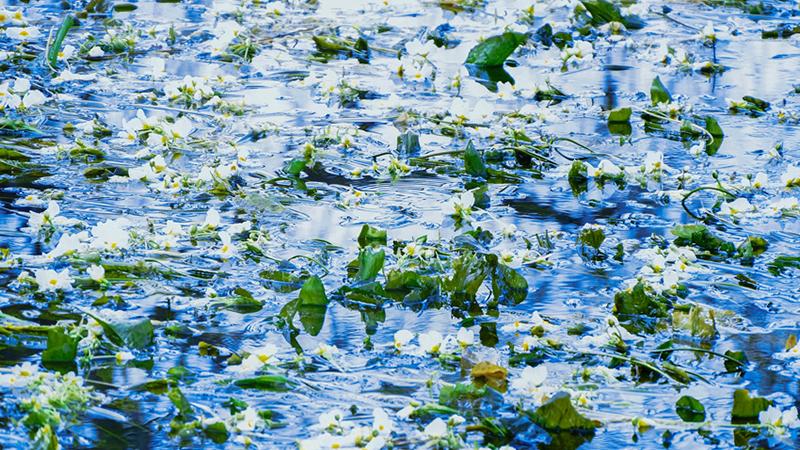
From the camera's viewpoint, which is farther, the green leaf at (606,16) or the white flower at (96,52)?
the green leaf at (606,16)

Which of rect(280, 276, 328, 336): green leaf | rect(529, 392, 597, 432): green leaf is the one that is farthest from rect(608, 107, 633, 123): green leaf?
rect(529, 392, 597, 432): green leaf

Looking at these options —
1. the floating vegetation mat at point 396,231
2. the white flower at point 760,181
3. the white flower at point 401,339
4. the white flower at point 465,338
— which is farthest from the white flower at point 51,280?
the white flower at point 760,181

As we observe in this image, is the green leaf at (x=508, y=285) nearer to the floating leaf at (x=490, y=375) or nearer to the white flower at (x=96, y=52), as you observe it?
the floating leaf at (x=490, y=375)

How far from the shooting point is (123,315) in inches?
104

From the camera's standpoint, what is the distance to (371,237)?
3.02m

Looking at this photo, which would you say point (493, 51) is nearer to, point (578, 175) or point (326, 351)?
point (578, 175)

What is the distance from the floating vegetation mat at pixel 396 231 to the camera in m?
2.29

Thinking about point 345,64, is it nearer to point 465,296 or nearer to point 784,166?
point 784,166

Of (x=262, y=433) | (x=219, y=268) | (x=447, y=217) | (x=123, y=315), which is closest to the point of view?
(x=262, y=433)

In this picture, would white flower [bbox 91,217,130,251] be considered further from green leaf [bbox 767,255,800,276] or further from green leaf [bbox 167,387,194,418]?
green leaf [bbox 767,255,800,276]

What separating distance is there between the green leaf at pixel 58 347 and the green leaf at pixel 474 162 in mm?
1513

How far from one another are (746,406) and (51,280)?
4.99 feet

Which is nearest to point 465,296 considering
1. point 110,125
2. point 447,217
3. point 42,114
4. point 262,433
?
point 447,217

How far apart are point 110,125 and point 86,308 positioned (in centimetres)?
139
